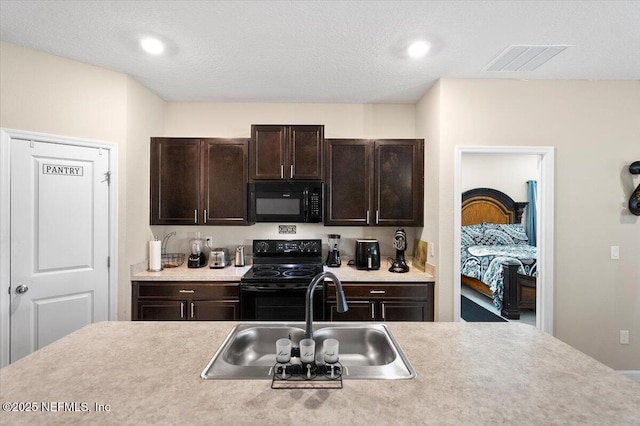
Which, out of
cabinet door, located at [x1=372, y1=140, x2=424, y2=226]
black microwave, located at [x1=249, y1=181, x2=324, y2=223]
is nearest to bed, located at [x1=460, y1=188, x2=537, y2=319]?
cabinet door, located at [x1=372, y1=140, x2=424, y2=226]

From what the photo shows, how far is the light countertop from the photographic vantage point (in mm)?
2830

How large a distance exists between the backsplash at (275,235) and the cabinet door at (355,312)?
30.1 inches

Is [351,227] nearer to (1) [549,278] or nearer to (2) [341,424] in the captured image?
(1) [549,278]

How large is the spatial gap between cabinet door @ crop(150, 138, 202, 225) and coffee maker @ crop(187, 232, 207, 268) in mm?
248

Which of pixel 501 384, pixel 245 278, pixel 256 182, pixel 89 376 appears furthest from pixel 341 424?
pixel 256 182

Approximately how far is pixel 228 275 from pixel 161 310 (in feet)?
2.28

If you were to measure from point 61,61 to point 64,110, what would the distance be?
1.28 ft

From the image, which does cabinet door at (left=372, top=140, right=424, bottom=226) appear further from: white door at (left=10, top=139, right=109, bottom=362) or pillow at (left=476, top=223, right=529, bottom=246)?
pillow at (left=476, top=223, right=529, bottom=246)

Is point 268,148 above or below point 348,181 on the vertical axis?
above

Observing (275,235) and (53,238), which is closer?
(53,238)

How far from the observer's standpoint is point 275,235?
350cm

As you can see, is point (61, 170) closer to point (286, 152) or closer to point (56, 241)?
point (56, 241)

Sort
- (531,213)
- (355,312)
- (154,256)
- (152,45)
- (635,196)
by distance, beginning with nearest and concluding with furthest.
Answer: (152,45) → (635,196) → (355,312) → (154,256) → (531,213)

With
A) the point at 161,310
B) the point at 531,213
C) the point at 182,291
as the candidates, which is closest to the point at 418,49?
the point at 182,291
